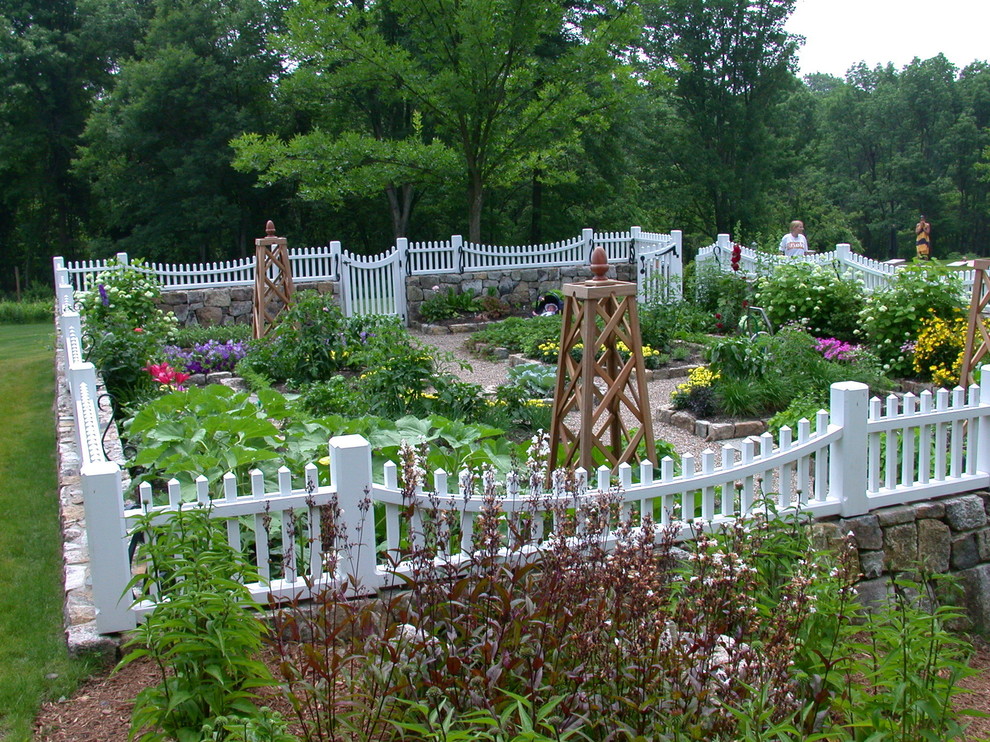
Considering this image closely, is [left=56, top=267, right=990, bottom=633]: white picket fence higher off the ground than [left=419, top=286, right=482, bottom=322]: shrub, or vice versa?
[left=419, top=286, right=482, bottom=322]: shrub

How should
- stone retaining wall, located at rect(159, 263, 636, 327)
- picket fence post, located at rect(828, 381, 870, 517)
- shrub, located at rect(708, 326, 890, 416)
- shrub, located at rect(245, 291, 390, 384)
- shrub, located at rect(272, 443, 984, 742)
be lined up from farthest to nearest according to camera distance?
stone retaining wall, located at rect(159, 263, 636, 327) → shrub, located at rect(245, 291, 390, 384) → shrub, located at rect(708, 326, 890, 416) → picket fence post, located at rect(828, 381, 870, 517) → shrub, located at rect(272, 443, 984, 742)

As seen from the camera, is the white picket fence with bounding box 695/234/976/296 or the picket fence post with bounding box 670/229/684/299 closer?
the white picket fence with bounding box 695/234/976/296

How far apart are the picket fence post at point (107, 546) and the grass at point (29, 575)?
20 centimetres

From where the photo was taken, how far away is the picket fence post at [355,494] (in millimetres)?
3650

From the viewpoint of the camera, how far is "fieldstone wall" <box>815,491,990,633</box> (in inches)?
183

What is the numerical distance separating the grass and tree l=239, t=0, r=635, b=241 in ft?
32.9

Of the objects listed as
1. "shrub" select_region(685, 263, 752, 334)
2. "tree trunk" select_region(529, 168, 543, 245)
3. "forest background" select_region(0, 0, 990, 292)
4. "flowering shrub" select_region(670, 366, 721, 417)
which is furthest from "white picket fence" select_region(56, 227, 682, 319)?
"tree trunk" select_region(529, 168, 543, 245)

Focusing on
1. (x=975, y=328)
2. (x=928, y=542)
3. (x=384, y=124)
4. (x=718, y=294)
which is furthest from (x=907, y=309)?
(x=384, y=124)

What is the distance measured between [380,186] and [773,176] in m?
15.8

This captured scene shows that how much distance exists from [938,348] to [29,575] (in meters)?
8.01

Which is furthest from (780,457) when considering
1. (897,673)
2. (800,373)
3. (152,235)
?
(152,235)

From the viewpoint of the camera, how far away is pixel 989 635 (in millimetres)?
4918

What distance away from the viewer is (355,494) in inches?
145

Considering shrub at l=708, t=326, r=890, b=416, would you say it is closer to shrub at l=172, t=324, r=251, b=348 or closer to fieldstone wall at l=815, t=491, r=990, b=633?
fieldstone wall at l=815, t=491, r=990, b=633
